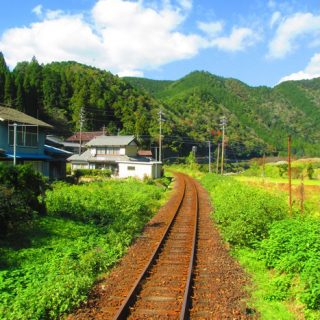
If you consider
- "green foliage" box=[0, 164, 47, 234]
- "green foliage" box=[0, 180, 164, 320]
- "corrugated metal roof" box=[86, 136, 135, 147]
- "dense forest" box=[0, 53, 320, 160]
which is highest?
"dense forest" box=[0, 53, 320, 160]

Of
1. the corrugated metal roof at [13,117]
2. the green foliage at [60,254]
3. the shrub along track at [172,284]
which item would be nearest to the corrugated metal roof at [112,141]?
the corrugated metal roof at [13,117]

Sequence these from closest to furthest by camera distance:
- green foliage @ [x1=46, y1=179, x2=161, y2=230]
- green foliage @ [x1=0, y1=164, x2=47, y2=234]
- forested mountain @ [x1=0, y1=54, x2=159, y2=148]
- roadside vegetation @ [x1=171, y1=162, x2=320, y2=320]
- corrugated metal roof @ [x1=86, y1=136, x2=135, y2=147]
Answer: roadside vegetation @ [x1=171, y1=162, x2=320, y2=320]
green foliage @ [x1=0, y1=164, x2=47, y2=234]
green foliage @ [x1=46, y1=179, x2=161, y2=230]
corrugated metal roof @ [x1=86, y1=136, x2=135, y2=147]
forested mountain @ [x1=0, y1=54, x2=159, y2=148]

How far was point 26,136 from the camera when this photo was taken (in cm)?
3092

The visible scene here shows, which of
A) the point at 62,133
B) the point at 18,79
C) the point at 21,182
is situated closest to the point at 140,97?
the point at 62,133

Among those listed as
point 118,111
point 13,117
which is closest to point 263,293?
point 13,117

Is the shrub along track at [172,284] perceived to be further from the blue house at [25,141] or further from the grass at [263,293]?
the blue house at [25,141]

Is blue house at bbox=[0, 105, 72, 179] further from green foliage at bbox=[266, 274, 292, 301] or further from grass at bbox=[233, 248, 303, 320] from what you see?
green foliage at bbox=[266, 274, 292, 301]

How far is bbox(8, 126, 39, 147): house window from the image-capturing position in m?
29.5

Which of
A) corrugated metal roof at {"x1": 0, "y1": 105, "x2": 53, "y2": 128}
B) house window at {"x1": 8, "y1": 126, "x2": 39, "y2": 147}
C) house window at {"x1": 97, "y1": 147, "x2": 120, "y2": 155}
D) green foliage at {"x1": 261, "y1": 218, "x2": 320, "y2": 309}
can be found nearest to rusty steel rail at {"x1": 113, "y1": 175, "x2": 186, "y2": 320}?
green foliage at {"x1": 261, "y1": 218, "x2": 320, "y2": 309}

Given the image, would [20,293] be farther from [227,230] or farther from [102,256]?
[227,230]

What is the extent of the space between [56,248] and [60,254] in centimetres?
62

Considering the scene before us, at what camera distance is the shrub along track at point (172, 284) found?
738 cm

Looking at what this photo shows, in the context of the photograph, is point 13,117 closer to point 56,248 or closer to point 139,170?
point 139,170

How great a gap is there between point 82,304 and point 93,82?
109 m
